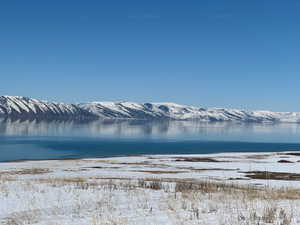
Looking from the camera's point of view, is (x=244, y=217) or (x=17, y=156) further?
(x=17, y=156)

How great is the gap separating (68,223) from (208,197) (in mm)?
6433

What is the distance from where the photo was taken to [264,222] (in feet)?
29.7

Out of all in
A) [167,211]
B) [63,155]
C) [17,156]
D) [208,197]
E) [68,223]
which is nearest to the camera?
[68,223]

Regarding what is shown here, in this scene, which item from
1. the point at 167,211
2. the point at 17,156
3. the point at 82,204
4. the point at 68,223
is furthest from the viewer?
the point at 17,156

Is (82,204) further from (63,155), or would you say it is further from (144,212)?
(63,155)

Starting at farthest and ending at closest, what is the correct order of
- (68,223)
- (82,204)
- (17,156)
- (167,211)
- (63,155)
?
1. (63,155)
2. (17,156)
3. (82,204)
4. (167,211)
5. (68,223)

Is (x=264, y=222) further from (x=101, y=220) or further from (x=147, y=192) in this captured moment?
(x=147, y=192)

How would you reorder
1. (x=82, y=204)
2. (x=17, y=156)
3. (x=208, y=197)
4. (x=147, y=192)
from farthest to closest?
(x=17, y=156) → (x=147, y=192) → (x=208, y=197) → (x=82, y=204)

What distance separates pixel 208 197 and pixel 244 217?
4.39 m

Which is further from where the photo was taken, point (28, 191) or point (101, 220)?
point (28, 191)

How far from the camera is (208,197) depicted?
1387 centimetres

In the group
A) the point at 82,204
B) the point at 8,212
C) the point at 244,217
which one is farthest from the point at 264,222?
the point at 8,212

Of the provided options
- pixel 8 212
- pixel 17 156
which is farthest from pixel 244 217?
pixel 17 156

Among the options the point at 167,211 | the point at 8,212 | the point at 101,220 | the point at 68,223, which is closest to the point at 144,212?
the point at 167,211
